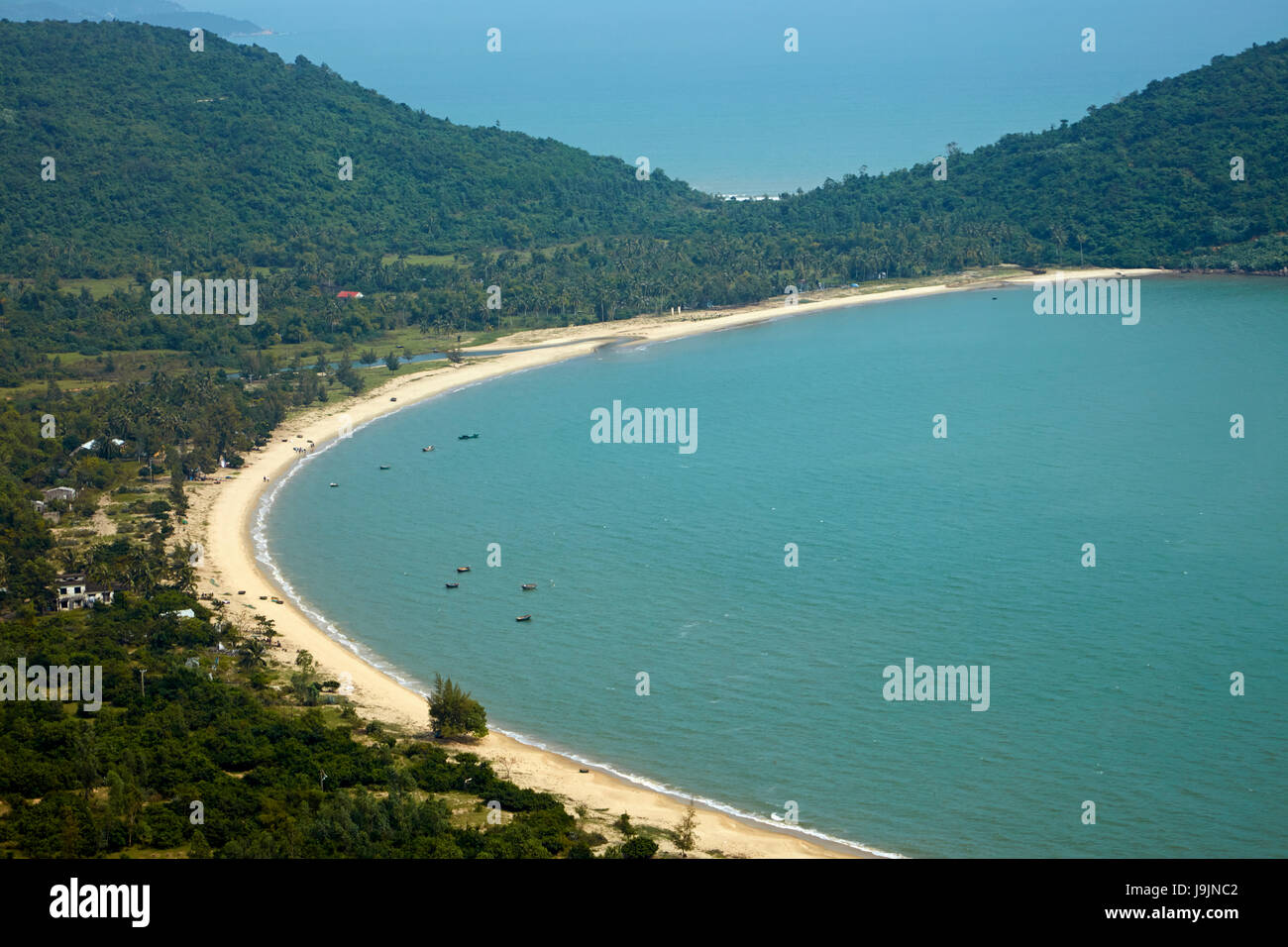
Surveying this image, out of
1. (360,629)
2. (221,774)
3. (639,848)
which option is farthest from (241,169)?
(639,848)

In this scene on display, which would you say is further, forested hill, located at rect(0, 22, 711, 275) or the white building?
forested hill, located at rect(0, 22, 711, 275)

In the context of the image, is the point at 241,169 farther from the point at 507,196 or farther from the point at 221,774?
the point at 221,774

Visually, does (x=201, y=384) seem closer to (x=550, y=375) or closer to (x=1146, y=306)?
(x=550, y=375)

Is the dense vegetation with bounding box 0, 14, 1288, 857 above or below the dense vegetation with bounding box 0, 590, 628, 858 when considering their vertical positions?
above

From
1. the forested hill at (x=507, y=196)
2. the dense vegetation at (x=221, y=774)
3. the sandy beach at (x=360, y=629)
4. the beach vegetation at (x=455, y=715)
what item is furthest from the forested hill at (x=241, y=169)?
the beach vegetation at (x=455, y=715)

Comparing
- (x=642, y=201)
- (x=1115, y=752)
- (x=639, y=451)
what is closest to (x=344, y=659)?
(x=1115, y=752)

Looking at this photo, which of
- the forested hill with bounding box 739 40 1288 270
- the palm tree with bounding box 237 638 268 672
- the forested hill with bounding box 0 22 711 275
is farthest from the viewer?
the forested hill with bounding box 0 22 711 275

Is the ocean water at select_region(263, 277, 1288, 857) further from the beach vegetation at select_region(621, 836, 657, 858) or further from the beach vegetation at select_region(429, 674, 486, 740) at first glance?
the beach vegetation at select_region(621, 836, 657, 858)

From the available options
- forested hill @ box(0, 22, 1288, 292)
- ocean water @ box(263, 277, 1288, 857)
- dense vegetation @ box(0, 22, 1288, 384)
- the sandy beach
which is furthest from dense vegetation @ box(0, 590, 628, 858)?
forested hill @ box(0, 22, 1288, 292)
